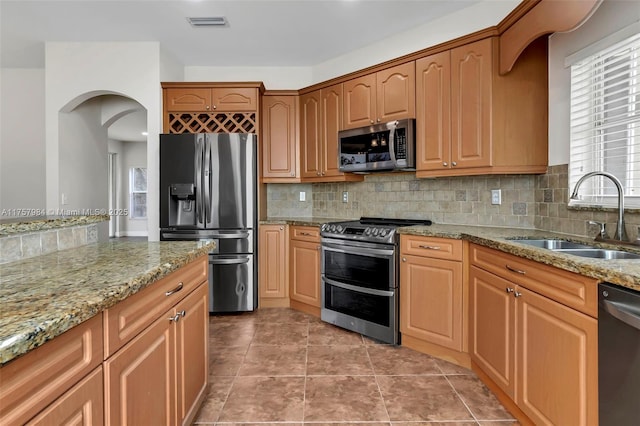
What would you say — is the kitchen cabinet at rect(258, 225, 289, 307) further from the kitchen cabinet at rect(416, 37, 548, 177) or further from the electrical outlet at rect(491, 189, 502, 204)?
the electrical outlet at rect(491, 189, 502, 204)

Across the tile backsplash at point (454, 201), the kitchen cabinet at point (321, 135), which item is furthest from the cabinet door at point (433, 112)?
the kitchen cabinet at point (321, 135)

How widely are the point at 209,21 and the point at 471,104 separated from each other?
2295 mm

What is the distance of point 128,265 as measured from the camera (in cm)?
128

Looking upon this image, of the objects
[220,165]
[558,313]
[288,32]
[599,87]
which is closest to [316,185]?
[220,165]

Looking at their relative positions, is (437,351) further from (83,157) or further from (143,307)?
(83,157)

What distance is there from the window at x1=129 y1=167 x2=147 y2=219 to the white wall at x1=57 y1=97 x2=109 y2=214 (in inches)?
185

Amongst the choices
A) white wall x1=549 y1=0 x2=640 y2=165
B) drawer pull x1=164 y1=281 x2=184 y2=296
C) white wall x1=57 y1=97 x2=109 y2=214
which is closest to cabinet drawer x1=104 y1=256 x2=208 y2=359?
drawer pull x1=164 y1=281 x2=184 y2=296

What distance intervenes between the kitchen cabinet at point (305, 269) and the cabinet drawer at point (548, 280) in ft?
5.32

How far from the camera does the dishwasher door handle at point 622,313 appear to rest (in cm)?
103

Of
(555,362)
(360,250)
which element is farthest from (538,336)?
(360,250)

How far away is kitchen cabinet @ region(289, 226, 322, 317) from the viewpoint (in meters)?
3.29

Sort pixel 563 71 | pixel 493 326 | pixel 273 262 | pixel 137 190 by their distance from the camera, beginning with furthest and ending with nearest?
pixel 137 190 < pixel 273 262 < pixel 563 71 < pixel 493 326

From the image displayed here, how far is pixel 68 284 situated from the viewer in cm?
100

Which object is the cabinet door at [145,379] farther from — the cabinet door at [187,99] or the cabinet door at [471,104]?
the cabinet door at [187,99]
